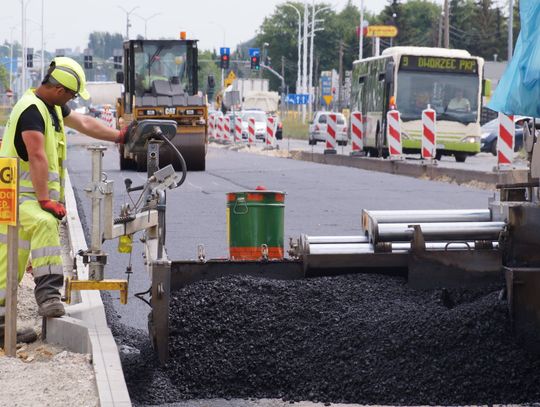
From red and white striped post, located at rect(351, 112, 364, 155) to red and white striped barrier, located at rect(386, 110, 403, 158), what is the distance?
4.48m

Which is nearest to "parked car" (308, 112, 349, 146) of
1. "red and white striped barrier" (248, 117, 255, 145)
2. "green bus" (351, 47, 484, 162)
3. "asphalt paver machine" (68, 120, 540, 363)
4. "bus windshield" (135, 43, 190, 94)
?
"red and white striped barrier" (248, 117, 255, 145)

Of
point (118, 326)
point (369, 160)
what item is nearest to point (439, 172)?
point (369, 160)

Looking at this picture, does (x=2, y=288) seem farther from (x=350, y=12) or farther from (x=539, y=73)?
(x=350, y=12)

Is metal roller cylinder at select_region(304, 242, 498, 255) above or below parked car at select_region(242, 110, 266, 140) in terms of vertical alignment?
above

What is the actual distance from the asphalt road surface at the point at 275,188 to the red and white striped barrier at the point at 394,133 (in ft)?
Answer: 5.18

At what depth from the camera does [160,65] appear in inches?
1235

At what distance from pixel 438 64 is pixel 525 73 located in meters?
28.9

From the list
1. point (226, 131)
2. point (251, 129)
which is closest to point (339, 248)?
point (251, 129)

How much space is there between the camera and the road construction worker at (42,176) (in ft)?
26.7

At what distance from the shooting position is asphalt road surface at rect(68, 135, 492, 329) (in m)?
13.0

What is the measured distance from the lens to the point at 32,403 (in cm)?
634

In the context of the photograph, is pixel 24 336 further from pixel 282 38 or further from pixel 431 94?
pixel 282 38

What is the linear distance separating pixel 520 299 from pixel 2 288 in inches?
128

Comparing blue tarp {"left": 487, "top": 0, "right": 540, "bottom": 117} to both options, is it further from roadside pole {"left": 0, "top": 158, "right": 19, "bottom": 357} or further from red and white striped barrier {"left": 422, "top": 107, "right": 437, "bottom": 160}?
red and white striped barrier {"left": 422, "top": 107, "right": 437, "bottom": 160}
